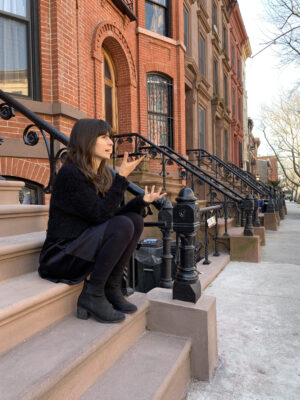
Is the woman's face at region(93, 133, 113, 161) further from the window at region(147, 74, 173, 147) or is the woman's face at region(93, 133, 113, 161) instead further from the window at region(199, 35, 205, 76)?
the window at region(199, 35, 205, 76)

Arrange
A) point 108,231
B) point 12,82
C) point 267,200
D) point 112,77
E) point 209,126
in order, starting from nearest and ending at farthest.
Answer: point 108,231, point 12,82, point 112,77, point 267,200, point 209,126

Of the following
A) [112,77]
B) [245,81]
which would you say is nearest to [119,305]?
[112,77]

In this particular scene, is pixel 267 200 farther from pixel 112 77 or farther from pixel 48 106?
pixel 48 106

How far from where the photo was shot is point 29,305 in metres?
1.57

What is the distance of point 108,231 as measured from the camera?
180 centimetres

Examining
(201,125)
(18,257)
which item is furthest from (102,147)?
(201,125)

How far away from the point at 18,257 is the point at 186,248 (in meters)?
1.21

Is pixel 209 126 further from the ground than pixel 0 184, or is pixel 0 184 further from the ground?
pixel 209 126

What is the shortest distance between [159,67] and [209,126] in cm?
559

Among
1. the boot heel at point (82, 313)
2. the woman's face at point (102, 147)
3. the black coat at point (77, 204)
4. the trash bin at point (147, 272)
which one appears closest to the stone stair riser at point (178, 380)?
the boot heel at point (82, 313)

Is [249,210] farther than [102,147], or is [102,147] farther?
[249,210]

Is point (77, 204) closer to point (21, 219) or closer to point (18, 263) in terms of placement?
point (18, 263)

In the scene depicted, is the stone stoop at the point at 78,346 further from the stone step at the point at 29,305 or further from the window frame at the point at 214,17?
the window frame at the point at 214,17

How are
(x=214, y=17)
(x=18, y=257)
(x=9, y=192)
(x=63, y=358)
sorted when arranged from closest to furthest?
(x=63, y=358), (x=18, y=257), (x=9, y=192), (x=214, y=17)
